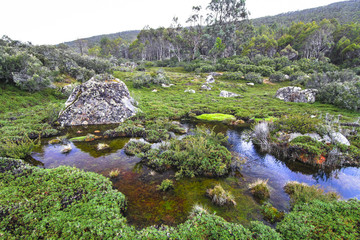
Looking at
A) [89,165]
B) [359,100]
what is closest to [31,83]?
[89,165]

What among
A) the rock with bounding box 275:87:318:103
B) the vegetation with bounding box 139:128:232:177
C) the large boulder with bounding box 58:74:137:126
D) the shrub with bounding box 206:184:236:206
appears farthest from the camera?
the rock with bounding box 275:87:318:103

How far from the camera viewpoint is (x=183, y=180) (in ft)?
32.1

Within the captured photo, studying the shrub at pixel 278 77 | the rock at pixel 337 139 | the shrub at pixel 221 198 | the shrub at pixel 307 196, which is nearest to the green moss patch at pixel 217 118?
the rock at pixel 337 139

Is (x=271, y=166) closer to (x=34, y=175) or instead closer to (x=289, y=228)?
(x=289, y=228)

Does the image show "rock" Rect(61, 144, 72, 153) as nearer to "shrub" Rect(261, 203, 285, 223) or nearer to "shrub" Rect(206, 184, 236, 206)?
"shrub" Rect(206, 184, 236, 206)

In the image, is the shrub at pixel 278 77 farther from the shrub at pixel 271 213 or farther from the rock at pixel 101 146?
the rock at pixel 101 146

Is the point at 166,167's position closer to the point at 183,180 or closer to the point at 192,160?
the point at 183,180

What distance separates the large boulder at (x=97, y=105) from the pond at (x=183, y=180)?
17.0ft

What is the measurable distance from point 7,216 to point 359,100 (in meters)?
35.4

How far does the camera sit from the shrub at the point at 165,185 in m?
8.84

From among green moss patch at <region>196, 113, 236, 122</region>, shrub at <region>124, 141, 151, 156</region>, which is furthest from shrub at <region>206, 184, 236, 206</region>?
green moss patch at <region>196, 113, 236, 122</region>

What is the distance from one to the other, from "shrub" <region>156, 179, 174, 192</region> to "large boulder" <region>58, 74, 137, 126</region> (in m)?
13.1

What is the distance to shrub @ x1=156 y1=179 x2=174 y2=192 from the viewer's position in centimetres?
884

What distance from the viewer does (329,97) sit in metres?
27.2
